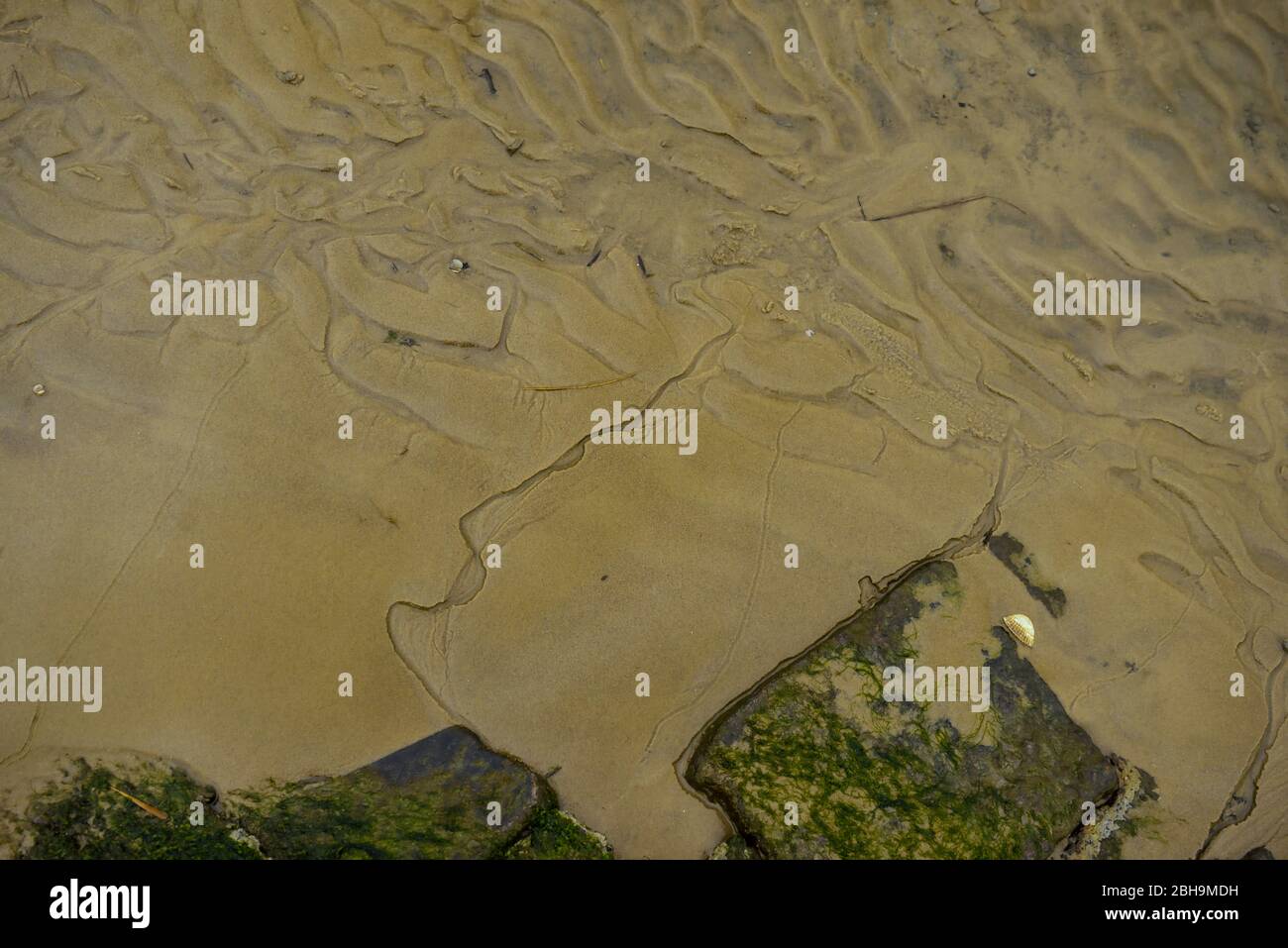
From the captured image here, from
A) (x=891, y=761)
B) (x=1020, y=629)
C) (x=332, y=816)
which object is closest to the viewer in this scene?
(x=332, y=816)

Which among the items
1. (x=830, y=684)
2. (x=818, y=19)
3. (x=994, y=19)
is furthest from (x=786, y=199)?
(x=830, y=684)

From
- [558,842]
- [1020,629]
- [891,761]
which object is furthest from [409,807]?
[1020,629]

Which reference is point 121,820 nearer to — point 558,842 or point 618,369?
point 558,842

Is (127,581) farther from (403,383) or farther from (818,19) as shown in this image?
(818,19)

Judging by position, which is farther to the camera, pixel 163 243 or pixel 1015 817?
pixel 163 243

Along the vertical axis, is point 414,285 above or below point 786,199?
below

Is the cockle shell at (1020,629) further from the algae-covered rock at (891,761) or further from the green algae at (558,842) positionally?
the green algae at (558,842)
